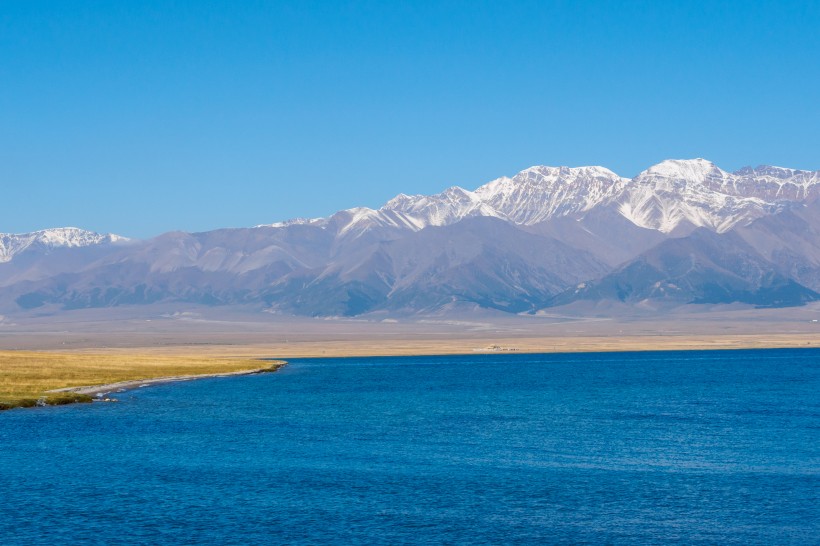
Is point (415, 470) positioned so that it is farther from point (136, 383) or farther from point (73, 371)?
point (73, 371)

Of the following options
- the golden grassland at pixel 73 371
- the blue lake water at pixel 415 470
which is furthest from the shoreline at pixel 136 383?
the blue lake water at pixel 415 470

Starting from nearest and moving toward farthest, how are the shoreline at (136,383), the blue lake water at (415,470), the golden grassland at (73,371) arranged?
the blue lake water at (415,470)
the golden grassland at (73,371)
the shoreline at (136,383)

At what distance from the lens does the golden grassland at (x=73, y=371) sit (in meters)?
93.8

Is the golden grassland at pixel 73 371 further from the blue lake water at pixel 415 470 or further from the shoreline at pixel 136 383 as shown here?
the blue lake water at pixel 415 470

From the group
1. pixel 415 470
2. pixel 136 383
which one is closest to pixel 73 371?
pixel 136 383

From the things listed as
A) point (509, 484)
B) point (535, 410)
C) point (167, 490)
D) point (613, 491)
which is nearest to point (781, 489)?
point (613, 491)

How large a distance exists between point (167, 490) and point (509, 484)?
15525 mm

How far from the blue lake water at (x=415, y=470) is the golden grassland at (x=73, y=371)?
601 cm

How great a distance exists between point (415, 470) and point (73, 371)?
79.8 m

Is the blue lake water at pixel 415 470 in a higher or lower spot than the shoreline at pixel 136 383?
lower

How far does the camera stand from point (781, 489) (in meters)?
50.9

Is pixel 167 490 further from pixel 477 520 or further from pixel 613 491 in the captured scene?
pixel 613 491

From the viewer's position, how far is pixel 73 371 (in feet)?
416

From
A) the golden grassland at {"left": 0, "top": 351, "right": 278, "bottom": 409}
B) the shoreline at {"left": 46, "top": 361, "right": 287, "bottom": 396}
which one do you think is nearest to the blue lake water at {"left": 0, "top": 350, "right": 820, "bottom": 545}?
the shoreline at {"left": 46, "top": 361, "right": 287, "bottom": 396}
